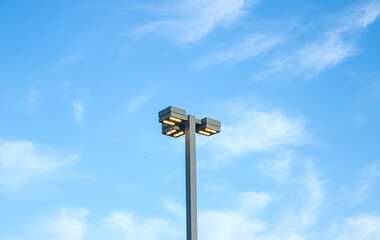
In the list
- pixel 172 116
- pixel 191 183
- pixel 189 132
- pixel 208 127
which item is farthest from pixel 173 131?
pixel 191 183

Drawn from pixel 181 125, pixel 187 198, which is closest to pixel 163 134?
pixel 181 125

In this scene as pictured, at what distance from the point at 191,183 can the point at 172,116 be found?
5.68 feet

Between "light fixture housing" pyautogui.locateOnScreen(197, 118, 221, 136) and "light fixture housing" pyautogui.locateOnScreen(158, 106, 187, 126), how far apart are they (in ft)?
1.89

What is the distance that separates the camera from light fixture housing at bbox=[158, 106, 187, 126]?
18.0m

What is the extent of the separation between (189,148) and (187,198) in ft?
4.21

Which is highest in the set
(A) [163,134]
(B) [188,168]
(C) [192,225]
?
(A) [163,134]

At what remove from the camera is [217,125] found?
1883 cm

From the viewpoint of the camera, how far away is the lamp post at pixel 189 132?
683 inches

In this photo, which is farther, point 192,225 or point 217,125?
point 217,125

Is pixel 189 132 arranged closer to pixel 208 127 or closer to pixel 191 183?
pixel 208 127

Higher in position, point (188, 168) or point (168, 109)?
point (168, 109)

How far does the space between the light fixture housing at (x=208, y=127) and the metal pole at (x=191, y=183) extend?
1.11 ft

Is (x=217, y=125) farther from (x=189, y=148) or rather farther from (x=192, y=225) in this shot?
(x=192, y=225)

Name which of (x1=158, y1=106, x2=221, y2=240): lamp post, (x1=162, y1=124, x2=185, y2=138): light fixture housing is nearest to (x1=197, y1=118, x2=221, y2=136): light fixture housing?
(x1=158, y1=106, x2=221, y2=240): lamp post
